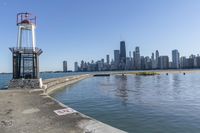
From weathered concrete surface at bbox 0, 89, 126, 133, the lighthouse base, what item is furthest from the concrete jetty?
the lighthouse base

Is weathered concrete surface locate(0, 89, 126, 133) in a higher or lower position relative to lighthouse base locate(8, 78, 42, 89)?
lower

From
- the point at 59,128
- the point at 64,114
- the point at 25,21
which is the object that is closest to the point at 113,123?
the point at 64,114

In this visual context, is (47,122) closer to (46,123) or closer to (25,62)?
(46,123)

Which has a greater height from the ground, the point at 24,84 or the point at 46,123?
the point at 24,84

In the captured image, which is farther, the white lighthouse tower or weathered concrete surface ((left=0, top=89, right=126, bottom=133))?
the white lighthouse tower

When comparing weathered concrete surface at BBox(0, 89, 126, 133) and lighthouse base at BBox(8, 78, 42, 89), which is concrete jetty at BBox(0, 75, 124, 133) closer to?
weathered concrete surface at BBox(0, 89, 126, 133)

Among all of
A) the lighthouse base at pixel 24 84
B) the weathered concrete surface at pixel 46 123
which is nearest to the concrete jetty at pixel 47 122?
the weathered concrete surface at pixel 46 123

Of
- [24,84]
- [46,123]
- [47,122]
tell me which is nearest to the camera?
[46,123]

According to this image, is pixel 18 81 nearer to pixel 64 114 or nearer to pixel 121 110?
pixel 121 110

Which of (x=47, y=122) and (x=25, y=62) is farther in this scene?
(x=25, y=62)

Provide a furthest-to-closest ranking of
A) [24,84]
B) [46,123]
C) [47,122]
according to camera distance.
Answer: [24,84] → [47,122] → [46,123]

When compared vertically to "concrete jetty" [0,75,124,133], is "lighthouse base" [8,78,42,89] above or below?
above

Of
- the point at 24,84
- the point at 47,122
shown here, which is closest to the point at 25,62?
the point at 24,84

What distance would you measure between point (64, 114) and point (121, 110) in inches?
293
